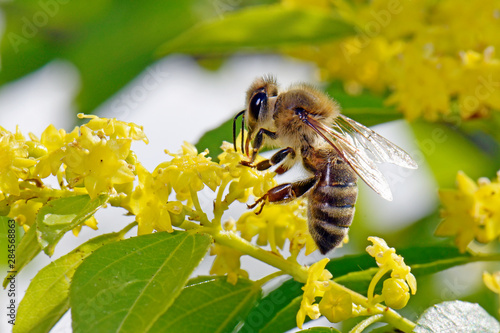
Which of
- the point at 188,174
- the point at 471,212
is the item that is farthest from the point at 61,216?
the point at 471,212

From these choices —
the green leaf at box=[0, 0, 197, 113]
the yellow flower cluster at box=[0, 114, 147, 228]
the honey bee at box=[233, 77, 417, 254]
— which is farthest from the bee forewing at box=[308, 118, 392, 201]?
the green leaf at box=[0, 0, 197, 113]

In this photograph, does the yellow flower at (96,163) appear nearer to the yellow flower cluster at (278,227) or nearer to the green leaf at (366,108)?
the yellow flower cluster at (278,227)

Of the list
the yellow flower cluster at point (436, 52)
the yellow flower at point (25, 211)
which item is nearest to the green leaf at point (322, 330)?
the yellow flower at point (25, 211)

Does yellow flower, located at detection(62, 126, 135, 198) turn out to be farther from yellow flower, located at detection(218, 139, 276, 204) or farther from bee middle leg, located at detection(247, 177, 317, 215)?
bee middle leg, located at detection(247, 177, 317, 215)

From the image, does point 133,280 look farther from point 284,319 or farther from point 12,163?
point 284,319

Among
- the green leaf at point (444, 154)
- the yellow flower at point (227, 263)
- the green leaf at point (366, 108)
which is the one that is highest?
the yellow flower at point (227, 263)

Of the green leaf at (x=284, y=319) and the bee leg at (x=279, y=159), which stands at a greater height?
the bee leg at (x=279, y=159)
